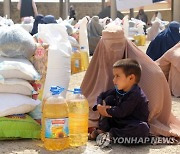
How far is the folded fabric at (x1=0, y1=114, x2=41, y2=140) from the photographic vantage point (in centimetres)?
372

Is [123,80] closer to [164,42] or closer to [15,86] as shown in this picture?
[15,86]

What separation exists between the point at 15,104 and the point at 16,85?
0.51ft

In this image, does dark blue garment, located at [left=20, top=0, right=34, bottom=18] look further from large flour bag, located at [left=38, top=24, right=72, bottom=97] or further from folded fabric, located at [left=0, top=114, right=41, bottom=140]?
folded fabric, located at [left=0, top=114, right=41, bottom=140]

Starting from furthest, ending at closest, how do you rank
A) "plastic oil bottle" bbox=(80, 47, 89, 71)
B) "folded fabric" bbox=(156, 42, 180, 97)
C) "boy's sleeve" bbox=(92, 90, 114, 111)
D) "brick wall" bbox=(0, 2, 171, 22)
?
"brick wall" bbox=(0, 2, 171, 22) → "plastic oil bottle" bbox=(80, 47, 89, 71) → "folded fabric" bbox=(156, 42, 180, 97) → "boy's sleeve" bbox=(92, 90, 114, 111)

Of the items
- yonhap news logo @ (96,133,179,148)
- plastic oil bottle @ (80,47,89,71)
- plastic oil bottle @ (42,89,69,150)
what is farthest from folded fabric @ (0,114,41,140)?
plastic oil bottle @ (80,47,89,71)

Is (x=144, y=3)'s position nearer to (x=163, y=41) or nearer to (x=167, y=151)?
(x=163, y=41)

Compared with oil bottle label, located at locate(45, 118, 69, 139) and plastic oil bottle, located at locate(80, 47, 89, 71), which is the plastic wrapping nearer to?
oil bottle label, located at locate(45, 118, 69, 139)

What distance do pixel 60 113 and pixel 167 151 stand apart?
846mm

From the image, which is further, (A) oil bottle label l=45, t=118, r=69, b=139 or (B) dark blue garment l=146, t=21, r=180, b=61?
(B) dark blue garment l=146, t=21, r=180, b=61

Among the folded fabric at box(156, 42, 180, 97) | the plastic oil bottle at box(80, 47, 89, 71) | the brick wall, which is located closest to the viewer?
the folded fabric at box(156, 42, 180, 97)

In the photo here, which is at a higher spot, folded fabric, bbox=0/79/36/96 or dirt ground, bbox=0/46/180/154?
folded fabric, bbox=0/79/36/96

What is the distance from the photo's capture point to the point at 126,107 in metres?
3.55

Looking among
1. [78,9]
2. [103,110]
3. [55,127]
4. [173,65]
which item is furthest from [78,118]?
[78,9]

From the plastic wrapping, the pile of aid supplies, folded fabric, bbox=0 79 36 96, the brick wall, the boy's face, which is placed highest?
the plastic wrapping
